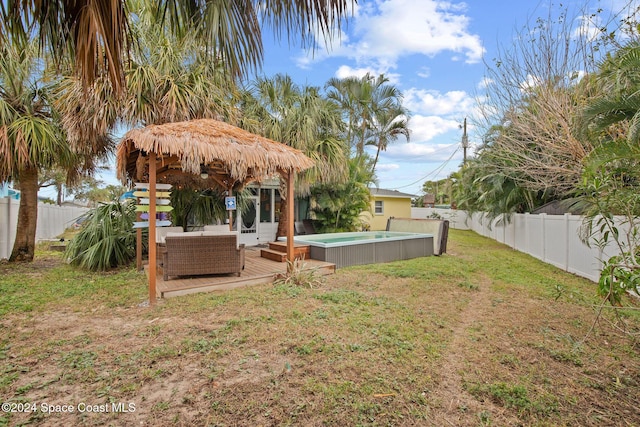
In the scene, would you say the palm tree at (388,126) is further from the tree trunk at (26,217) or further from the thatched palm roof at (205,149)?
the tree trunk at (26,217)

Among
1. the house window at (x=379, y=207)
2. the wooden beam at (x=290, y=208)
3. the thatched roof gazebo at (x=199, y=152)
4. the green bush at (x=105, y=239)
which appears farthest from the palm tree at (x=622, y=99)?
the house window at (x=379, y=207)

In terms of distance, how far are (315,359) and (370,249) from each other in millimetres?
5554

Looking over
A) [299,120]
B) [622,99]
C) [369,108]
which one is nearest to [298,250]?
[299,120]

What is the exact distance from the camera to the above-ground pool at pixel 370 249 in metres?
7.99

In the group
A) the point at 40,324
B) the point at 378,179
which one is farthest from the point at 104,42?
the point at 378,179

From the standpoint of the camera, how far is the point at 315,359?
10.8 feet

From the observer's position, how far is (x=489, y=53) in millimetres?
8070

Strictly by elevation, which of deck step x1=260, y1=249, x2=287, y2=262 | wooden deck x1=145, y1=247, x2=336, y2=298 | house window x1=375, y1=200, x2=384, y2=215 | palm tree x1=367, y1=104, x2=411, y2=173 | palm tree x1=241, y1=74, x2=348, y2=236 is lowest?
wooden deck x1=145, y1=247, x2=336, y2=298

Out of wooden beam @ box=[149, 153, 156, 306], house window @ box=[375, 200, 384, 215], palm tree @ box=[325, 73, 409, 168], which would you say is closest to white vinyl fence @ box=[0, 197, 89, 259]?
wooden beam @ box=[149, 153, 156, 306]

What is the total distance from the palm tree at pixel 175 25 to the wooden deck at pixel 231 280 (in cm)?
412

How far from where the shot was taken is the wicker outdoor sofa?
6.00 metres

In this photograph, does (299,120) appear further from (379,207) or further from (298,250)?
(379,207)

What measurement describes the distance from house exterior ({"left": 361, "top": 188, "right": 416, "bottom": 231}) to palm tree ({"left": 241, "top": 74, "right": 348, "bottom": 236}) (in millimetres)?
11032

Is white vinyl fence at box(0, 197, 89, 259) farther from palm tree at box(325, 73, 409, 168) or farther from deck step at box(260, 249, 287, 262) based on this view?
palm tree at box(325, 73, 409, 168)
